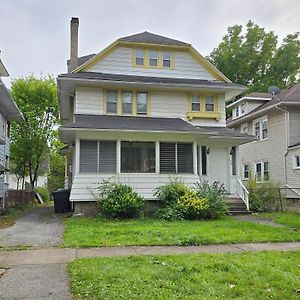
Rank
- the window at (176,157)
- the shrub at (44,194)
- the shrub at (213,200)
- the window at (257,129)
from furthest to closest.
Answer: the shrub at (44,194) < the window at (257,129) < the window at (176,157) < the shrub at (213,200)

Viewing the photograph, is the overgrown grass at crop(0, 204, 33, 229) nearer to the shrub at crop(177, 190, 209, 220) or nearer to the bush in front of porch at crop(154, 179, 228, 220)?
the bush in front of porch at crop(154, 179, 228, 220)

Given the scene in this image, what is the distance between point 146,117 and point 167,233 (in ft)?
28.7

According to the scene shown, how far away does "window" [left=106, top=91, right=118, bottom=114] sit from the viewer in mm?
18578

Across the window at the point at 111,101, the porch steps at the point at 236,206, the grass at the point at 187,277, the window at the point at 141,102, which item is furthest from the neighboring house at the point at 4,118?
the grass at the point at 187,277

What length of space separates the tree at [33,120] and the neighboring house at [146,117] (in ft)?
31.1

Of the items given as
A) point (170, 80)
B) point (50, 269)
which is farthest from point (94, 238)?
point (170, 80)

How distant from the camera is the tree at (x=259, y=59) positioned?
42500 mm

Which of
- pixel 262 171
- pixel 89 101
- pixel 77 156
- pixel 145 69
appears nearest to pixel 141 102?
pixel 145 69

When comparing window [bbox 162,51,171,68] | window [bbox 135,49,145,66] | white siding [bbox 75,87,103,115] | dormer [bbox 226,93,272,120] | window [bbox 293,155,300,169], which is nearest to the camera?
white siding [bbox 75,87,103,115]

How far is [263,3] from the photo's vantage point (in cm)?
1189

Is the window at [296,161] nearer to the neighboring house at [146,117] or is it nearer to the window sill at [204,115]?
the neighboring house at [146,117]

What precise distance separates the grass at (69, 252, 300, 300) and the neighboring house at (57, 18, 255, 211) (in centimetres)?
891

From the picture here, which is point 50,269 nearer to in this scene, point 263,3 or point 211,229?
point 211,229

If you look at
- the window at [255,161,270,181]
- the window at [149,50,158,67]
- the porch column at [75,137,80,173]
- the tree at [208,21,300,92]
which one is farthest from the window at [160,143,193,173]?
the tree at [208,21,300,92]
